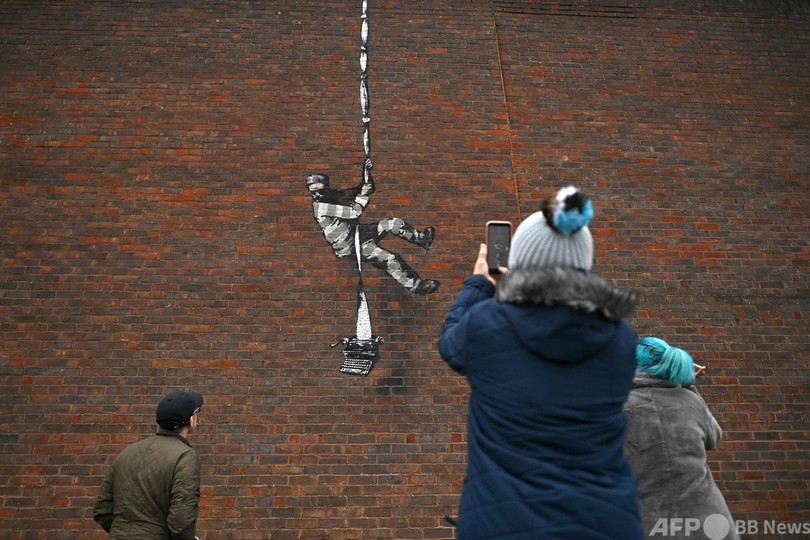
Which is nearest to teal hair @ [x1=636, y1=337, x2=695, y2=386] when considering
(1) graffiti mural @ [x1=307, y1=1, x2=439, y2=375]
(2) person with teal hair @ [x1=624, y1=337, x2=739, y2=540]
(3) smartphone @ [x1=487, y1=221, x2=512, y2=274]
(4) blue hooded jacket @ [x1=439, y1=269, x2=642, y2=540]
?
(2) person with teal hair @ [x1=624, y1=337, x2=739, y2=540]

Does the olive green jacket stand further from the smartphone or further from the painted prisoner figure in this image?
the painted prisoner figure

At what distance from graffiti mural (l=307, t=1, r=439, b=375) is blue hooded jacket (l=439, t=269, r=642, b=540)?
3.30 m

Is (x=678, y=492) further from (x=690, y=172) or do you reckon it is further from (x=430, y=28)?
(x=430, y=28)

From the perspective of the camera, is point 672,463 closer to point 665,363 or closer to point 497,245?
point 665,363

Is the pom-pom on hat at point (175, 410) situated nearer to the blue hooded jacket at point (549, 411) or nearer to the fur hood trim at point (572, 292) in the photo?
the blue hooded jacket at point (549, 411)

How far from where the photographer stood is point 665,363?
8.46 feet

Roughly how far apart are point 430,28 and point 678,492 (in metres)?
5.56

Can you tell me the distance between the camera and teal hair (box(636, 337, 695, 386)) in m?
2.57

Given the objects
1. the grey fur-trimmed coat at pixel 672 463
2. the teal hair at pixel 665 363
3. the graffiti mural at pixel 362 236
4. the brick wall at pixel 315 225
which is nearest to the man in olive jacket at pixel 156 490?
the brick wall at pixel 315 225

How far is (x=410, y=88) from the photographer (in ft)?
20.2

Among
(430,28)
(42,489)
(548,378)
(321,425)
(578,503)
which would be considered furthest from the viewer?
(430,28)

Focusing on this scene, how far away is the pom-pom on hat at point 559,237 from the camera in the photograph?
1.70 metres

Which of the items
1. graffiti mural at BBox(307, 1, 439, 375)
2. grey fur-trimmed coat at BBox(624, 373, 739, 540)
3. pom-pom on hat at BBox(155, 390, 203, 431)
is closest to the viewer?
grey fur-trimmed coat at BBox(624, 373, 739, 540)

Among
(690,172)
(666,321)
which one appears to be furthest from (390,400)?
(690,172)
